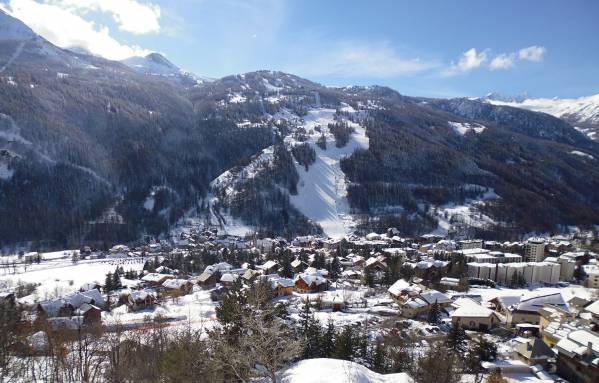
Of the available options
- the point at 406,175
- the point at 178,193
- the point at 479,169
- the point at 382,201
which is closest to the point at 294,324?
the point at 382,201

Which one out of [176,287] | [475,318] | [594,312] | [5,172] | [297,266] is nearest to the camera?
[594,312]

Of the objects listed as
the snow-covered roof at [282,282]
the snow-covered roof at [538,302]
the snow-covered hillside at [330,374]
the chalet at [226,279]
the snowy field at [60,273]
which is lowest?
the snowy field at [60,273]

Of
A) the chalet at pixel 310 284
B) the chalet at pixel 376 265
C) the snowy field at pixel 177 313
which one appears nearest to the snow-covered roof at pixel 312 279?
the chalet at pixel 310 284

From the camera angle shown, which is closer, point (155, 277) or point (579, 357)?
point (579, 357)

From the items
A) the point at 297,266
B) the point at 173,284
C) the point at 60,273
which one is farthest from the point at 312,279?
the point at 60,273

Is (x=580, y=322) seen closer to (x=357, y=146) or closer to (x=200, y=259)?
(x=200, y=259)

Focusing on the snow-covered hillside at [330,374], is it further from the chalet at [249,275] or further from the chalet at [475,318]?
the chalet at [249,275]

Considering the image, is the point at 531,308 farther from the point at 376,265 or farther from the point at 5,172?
the point at 5,172

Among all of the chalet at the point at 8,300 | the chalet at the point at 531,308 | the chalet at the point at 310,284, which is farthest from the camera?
the chalet at the point at 310,284
